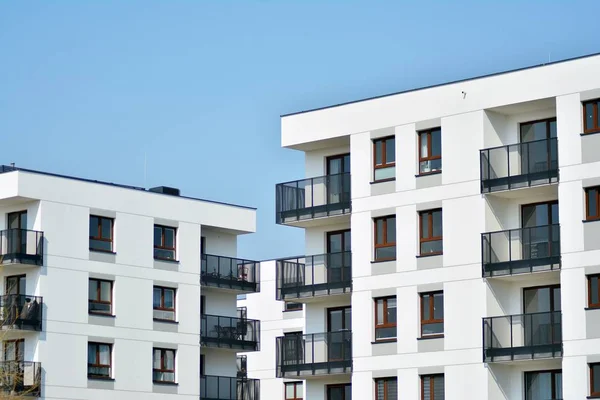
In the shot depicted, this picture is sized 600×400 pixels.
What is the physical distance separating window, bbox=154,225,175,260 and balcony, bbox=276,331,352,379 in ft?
43.2

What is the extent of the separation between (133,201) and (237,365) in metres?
11.9

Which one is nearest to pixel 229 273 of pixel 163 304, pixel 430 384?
pixel 163 304

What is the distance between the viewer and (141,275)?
6391 centimetres

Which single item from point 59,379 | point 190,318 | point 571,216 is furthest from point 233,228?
point 571,216

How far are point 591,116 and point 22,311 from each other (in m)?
25.3

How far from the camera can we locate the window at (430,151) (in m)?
49.1

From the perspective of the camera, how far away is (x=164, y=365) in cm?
6481

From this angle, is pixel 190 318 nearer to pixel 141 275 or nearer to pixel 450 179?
pixel 141 275

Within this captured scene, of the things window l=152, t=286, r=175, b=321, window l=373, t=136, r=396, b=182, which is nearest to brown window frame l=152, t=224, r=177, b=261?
window l=152, t=286, r=175, b=321

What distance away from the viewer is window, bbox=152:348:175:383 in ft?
211

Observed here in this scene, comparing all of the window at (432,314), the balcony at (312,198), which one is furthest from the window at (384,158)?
the window at (432,314)

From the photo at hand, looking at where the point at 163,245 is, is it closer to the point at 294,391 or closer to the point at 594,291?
the point at 294,391

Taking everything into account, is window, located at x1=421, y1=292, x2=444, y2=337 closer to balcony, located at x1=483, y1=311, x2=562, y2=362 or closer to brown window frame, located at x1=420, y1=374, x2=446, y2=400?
brown window frame, located at x1=420, y1=374, x2=446, y2=400

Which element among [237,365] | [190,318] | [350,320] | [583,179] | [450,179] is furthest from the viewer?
[237,365]
